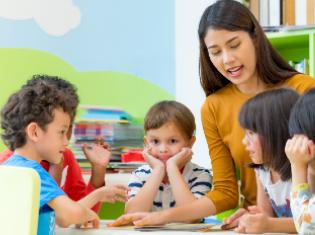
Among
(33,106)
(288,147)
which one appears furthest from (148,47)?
(288,147)

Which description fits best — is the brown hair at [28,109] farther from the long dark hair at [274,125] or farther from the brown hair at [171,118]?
the long dark hair at [274,125]

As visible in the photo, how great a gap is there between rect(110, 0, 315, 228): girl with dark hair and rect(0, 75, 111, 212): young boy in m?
0.42

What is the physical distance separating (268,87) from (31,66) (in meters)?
1.64

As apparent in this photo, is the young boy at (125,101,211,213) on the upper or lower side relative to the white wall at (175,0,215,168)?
lower

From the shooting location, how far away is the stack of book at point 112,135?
2857mm

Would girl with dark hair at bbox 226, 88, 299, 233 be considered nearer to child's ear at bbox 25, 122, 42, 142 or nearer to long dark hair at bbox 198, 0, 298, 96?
long dark hair at bbox 198, 0, 298, 96

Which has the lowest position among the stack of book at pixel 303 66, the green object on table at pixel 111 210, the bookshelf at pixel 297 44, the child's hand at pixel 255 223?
the green object on table at pixel 111 210

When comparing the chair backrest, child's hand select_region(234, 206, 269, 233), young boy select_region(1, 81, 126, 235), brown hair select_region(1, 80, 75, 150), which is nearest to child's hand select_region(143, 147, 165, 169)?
young boy select_region(1, 81, 126, 235)

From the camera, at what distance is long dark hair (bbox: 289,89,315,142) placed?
131cm

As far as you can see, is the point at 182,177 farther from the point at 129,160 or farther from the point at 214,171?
the point at 129,160

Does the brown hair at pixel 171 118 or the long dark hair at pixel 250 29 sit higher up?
the long dark hair at pixel 250 29

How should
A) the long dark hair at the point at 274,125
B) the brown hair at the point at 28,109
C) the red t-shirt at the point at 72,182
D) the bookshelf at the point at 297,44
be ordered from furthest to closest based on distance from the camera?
the bookshelf at the point at 297,44 → the red t-shirt at the point at 72,182 → the brown hair at the point at 28,109 → the long dark hair at the point at 274,125

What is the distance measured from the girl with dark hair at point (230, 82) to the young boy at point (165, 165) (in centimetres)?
13

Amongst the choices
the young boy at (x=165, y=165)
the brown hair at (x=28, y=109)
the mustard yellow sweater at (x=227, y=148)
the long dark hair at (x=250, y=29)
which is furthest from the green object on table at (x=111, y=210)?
the long dark hair at (x=250, y=29)
